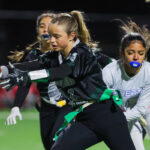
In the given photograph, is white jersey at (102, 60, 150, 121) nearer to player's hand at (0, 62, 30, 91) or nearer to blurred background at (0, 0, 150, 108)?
player's hand at (0, 62, 30, 91)

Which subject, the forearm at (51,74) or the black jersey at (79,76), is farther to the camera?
the black jersey at (79,76)

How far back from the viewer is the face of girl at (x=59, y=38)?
3.39 metres

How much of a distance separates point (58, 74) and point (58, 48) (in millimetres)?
293

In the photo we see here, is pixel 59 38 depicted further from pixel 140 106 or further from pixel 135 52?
pixel 140 106

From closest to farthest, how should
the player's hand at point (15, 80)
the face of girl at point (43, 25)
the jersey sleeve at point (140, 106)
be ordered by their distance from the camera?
the player's hand at point (15, 80) < the jersey sleeve at point (140, 106) < the face of girl at point (43, 25)

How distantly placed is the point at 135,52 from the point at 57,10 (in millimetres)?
12181

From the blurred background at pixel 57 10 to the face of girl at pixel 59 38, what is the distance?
7306 millimetres

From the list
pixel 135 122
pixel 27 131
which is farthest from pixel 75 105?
pixel 27 131

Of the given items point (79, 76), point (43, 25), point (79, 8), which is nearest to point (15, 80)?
point (79, 76)

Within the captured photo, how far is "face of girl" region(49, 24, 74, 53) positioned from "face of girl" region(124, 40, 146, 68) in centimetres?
75

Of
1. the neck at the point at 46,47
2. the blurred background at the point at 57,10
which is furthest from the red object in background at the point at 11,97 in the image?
the neck at the point at 46,47

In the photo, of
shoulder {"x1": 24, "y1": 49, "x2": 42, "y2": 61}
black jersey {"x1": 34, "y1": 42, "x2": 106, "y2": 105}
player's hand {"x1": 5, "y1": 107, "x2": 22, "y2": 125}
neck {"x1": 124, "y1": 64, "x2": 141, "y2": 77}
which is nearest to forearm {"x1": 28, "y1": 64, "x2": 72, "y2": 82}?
black jersey {"x1": 34, "y1": 42, "x2": 106, "y2": 105}

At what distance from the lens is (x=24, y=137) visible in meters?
7.70

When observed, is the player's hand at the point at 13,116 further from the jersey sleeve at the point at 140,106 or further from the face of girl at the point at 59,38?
the jersey sleeve at the point at 140,106
